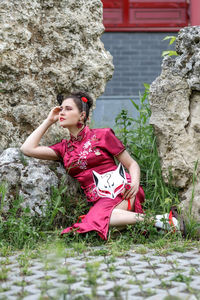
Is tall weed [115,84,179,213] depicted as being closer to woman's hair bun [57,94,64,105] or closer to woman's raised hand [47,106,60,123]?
woman's hair bun [57,94,64,105]

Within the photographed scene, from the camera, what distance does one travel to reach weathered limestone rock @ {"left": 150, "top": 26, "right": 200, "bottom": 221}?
4.18 metres

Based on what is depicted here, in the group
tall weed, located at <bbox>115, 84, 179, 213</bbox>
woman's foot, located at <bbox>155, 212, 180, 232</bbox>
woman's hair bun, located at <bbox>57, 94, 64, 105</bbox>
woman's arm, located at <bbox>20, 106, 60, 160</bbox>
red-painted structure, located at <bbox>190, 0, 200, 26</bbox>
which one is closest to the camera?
woman's foot, located at <bbox>155, 212, 180, 232</bbox>

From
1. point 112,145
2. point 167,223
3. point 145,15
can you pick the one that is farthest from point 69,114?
point 145,15

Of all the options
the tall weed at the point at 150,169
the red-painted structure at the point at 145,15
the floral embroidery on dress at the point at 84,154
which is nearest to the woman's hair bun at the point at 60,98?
the floral embroidery on dress at the point at 84,154

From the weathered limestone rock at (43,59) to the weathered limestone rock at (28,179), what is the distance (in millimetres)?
330

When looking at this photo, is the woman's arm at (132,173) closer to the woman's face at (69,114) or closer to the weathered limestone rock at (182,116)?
the weathered limestone rock at (182,116)

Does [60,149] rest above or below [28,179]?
above

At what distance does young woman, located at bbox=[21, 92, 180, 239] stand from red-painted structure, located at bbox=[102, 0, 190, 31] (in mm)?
5702

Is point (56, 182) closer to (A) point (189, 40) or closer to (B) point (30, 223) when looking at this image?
(B) point (30, 223)

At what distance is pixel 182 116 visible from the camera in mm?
4211

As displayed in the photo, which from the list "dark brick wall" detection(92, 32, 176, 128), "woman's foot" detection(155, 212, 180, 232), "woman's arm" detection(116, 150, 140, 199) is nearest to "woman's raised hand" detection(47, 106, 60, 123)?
"woman's arm" detection(116, 150, 140, 199)

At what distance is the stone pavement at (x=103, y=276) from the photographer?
243 cm

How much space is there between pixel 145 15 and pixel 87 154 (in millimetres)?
6239

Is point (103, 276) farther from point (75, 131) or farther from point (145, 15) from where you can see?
point (145, 15)
